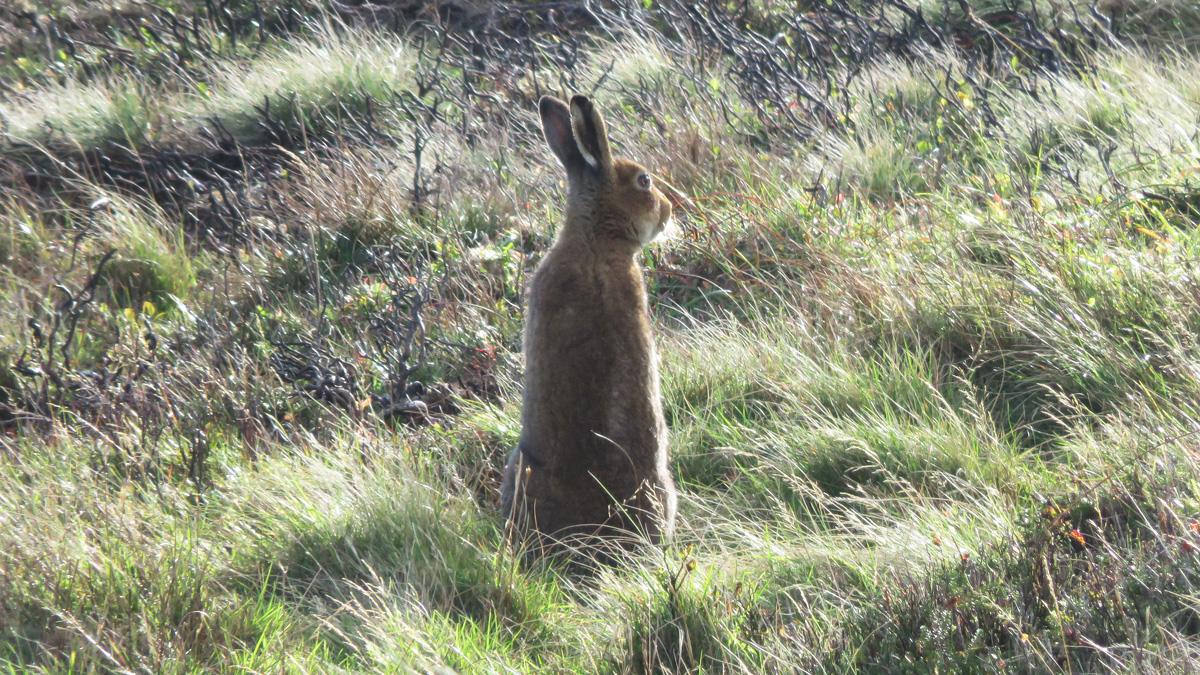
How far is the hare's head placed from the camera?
16.7 ft

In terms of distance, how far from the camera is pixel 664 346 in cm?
609

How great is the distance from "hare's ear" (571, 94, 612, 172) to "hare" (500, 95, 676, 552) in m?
0.55

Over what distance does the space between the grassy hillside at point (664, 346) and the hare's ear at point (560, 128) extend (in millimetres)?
1135

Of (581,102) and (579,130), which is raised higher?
(581,102)

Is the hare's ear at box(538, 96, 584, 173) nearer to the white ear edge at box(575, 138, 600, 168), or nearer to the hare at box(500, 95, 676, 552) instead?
the white ear edge at box(575, 138, 600, 168)

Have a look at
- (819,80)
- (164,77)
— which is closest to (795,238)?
(819,80)

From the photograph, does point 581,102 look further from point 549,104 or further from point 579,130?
point 549,104

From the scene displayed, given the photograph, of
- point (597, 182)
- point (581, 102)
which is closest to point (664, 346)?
point (597, 182)

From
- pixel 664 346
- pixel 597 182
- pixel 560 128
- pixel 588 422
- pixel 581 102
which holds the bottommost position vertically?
pixel 664 346

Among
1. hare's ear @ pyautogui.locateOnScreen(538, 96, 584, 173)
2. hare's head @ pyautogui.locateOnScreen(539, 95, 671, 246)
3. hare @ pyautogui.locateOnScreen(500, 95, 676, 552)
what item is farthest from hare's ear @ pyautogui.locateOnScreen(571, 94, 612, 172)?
hare @ pyautogui.locateOnScreen(500, 95, 676, 552)

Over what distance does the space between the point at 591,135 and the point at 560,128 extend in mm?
242

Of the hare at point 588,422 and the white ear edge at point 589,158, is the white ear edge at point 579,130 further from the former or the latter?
the hare at point 588,422

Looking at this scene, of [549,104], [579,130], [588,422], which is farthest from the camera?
[549,104]

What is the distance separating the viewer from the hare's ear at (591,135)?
503 centimetres
